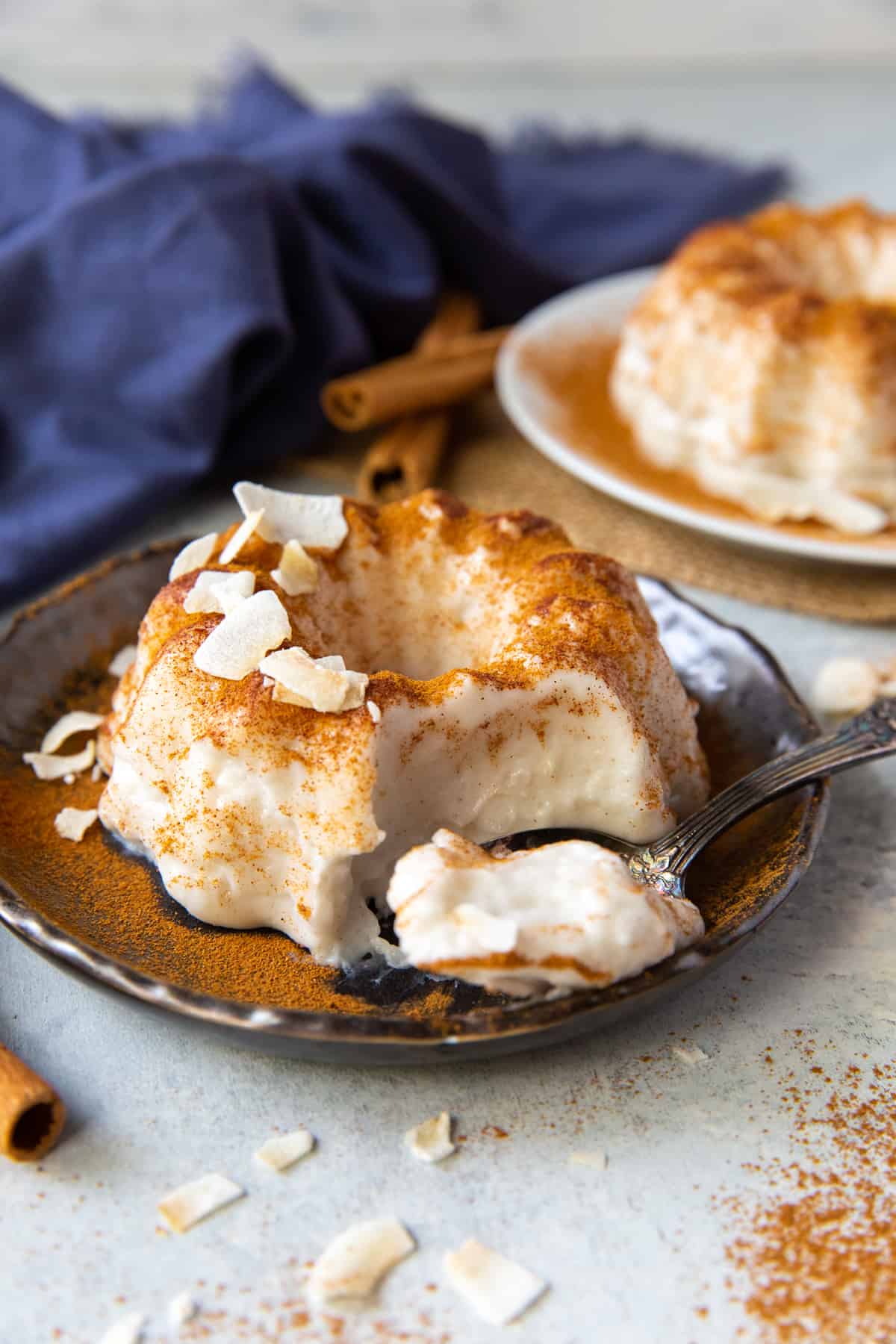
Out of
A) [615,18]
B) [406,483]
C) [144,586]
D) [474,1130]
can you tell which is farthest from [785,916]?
[615,18]

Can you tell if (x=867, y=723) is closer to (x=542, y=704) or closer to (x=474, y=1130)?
(x=542, y=704)

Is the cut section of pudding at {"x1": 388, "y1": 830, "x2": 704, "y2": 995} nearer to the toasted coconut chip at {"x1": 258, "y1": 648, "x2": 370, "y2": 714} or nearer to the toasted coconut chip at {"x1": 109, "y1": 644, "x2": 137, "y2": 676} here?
the toasted coconut chip at {"x1": 258, "y1": 648, "x2": 370, "y2": 714}

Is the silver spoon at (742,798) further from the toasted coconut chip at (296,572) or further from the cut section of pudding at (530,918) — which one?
the toasted coconut chip at (296,572)

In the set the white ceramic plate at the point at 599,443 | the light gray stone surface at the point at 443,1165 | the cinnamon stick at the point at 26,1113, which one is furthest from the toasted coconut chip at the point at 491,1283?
the white ceramic plate at the point at 599,443

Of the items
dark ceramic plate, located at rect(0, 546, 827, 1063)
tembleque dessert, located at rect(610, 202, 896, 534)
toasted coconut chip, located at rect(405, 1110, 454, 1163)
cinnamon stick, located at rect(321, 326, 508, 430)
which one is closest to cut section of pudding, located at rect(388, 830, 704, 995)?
dark ceramic plate, located at rect(0, 546, 827, 1063)

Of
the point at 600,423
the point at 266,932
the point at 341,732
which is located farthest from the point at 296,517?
the point at 600,423

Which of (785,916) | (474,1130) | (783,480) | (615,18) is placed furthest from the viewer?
(615,18)
